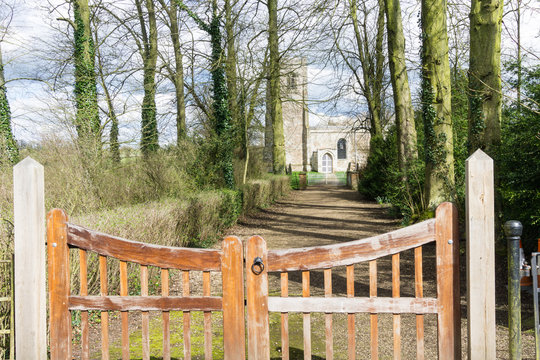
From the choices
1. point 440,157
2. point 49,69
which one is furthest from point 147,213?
point 49,69

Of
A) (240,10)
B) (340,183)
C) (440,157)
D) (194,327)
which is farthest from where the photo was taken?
(340,183)

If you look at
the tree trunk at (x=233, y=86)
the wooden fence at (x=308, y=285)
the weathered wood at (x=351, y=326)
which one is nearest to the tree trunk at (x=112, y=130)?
the tree trunk at (x=233, y=86)

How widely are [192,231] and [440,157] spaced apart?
564 cm

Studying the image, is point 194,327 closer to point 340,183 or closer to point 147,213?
point 147,213

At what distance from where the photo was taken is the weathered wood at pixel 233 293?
295cm

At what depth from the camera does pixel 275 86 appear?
63.7 ft

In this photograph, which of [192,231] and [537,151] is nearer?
[537,151]

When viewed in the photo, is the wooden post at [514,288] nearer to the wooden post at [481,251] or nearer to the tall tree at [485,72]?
the wooden post at [481,251]

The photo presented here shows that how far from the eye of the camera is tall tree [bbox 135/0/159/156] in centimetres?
1327

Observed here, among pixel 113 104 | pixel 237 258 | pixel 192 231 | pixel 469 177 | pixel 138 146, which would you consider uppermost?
pixel 113 104

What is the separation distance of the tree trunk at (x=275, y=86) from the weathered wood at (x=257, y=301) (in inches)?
487

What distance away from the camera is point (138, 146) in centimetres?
1177

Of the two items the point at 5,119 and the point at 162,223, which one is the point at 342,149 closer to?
the point at 5,119

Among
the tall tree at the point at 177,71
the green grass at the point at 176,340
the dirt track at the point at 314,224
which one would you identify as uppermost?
the tall tree at the point at 177,71
